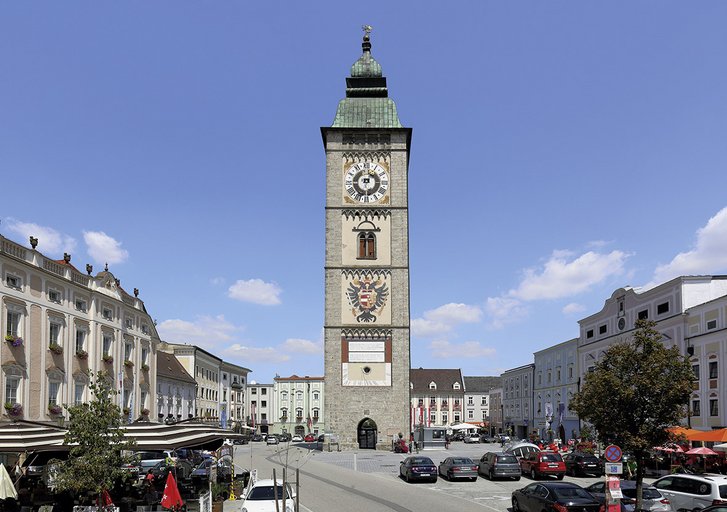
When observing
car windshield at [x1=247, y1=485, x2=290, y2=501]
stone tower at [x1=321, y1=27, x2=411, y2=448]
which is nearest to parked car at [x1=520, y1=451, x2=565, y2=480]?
car windshield at [x1=247, y1=485, x2=290, y2=501]

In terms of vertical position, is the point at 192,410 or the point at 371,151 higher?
the point at 371,151

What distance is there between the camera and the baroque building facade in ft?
117

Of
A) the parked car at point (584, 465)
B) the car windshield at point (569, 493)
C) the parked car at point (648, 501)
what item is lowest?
the parked car at point (584, 465)

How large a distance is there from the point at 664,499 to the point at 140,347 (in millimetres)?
37066

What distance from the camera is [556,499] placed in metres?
23.8

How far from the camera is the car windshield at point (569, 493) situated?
23922 millimetres

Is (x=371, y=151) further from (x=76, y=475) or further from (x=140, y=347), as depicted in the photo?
(x=76, y=475)

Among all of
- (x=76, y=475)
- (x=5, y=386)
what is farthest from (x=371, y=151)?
(x=76, y=475)

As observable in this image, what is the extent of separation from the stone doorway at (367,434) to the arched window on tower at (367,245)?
15.3 m

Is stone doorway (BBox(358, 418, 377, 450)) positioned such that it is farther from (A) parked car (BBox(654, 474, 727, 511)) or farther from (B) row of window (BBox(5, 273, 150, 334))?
(A) parked car (BBox(654, 474, 727, 511))

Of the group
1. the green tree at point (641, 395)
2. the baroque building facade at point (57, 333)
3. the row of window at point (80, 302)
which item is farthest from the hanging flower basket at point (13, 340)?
the green tree at point (641, 395)

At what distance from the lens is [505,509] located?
91.5 feet

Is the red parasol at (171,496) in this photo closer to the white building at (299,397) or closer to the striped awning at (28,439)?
the striped awning at (28,439)

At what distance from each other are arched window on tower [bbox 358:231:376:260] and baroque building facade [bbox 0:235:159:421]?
86.1ft
